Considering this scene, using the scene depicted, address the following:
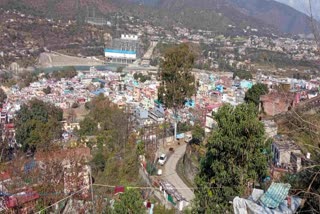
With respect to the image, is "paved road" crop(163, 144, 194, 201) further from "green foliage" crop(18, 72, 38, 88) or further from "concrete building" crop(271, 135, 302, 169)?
"green foliage" crop(18, 72, 38, 88)

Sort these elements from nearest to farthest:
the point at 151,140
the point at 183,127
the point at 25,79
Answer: the point at 151,140 < the point at 183,127 < the point at 25,79

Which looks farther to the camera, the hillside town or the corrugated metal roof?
the hillside town

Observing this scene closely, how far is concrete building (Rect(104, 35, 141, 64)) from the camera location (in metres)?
31.7

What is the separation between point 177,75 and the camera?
20.1 feet

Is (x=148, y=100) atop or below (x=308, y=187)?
below

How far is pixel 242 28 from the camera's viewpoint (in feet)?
170

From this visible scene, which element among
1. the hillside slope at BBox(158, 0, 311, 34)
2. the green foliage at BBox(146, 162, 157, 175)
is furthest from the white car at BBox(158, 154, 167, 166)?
the hillside slope at BBox(158, 0, 311, 34)

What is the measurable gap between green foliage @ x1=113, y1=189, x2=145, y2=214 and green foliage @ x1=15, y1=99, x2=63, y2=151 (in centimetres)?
430

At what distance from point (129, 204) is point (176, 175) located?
117 inches

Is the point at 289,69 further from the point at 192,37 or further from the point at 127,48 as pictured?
the point at 192,37

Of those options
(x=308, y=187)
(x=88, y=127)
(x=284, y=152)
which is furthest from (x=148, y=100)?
(x=308, y=187)

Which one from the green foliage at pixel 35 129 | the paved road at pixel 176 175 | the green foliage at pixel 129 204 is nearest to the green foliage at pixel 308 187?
the green foliage at pixel 129 204

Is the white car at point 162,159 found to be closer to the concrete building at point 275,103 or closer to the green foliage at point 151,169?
the green foliage at point 151,169

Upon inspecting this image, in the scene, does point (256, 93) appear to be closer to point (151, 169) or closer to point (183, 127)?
point (183, 127)
